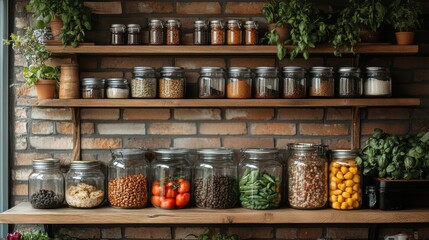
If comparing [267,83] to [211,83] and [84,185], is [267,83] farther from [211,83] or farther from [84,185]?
[84,185]

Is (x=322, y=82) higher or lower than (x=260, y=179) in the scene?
higher

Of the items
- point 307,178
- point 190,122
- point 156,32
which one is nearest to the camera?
point 307,178

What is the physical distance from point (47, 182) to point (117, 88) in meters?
0.57

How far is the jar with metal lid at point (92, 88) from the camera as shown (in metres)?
2.94

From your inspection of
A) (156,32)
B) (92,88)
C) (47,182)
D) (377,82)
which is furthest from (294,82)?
(47,182)

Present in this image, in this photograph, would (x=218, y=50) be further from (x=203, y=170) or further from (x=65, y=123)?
(x=65, y=123)

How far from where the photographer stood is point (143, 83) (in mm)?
2928

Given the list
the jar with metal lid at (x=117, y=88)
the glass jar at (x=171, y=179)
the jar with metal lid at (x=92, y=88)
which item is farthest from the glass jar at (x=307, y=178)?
the jar with metal lid at (x=92, y=88)

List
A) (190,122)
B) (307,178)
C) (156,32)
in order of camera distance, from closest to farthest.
→ (307,178) < (156,32) < (190,122)

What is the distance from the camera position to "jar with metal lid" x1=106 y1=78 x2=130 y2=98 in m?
2.93

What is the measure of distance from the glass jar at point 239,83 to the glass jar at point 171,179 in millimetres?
382

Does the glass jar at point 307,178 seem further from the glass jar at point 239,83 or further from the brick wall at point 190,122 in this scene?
the glass jar at point 239,83

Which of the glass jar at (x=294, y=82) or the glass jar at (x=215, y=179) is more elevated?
the glass jar at (x=294, y=82)

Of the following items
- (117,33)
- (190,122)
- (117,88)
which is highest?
(117,33)
